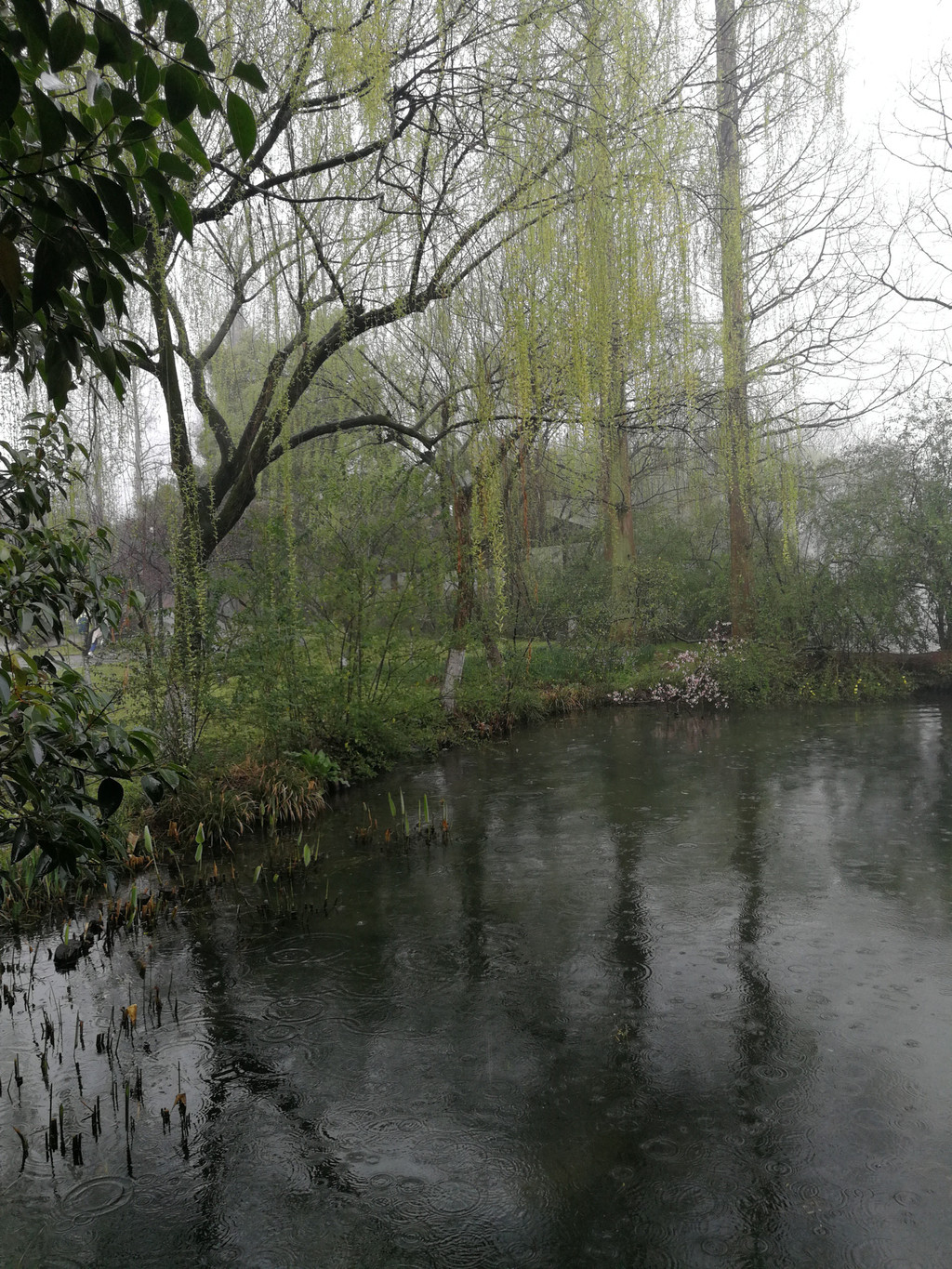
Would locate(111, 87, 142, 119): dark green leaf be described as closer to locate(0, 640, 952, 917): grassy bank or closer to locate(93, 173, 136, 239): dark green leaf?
locate(93, 173, 136, 239): dark green leaf

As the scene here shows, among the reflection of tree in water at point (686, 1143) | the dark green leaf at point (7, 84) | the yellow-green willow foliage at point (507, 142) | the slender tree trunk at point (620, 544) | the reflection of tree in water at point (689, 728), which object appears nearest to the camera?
the dark green leaf at point (7, 84)

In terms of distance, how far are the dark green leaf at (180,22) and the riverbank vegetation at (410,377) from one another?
0.01 m

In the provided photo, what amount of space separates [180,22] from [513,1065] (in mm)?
3341

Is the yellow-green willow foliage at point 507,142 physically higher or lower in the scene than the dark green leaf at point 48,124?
higher

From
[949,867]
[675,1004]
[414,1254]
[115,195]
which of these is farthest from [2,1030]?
[949,867]

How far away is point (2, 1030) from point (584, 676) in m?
10.4

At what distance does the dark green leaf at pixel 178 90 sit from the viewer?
102cm

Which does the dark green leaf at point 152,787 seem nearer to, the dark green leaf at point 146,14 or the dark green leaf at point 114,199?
the dark green leaf at point 114,199

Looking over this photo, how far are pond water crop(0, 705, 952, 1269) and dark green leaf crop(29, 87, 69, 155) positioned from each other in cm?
263

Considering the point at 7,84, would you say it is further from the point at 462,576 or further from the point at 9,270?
the point at 462,576

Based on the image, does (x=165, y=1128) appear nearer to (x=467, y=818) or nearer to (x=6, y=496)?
(x=6, y=496)

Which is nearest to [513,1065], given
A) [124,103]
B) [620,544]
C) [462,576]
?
[124,103]

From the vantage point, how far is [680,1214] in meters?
2.59

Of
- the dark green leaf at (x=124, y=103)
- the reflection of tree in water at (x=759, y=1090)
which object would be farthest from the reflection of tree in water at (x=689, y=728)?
the dark green leaf at (x=124, y=103)
